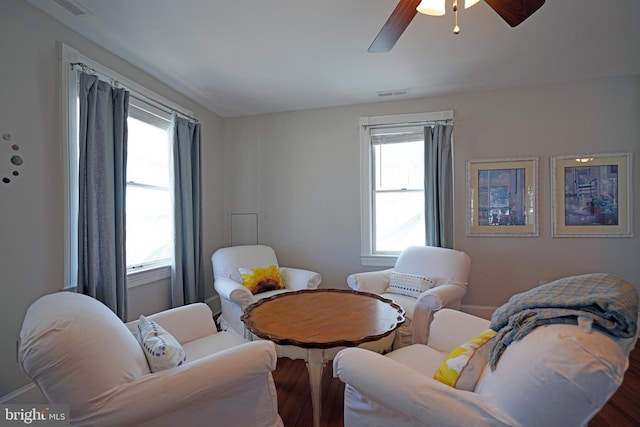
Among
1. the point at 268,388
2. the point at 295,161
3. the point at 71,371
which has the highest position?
the point at 295,161

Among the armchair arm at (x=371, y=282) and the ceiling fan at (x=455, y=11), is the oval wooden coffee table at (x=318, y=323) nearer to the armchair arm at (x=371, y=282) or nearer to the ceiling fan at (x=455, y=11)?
the armchair arm at (x=371, y=282)

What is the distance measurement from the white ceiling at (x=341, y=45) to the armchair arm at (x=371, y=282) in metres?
1.97

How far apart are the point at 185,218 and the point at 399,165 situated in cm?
Answer: 250

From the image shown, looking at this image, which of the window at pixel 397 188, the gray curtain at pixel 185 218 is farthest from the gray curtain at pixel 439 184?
the gray curtain at pixel 185 218

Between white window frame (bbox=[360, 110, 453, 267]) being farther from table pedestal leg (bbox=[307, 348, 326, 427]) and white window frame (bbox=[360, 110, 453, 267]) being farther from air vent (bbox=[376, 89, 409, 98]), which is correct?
table pedestal leg (bbox=[307, 348, 326, 427])

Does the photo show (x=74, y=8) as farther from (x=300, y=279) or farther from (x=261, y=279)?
(x=300, y=279)

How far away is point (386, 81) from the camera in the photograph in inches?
121

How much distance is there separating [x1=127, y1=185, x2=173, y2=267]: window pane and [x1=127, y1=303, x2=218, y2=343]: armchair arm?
102 centimetres

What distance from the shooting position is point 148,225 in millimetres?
2885

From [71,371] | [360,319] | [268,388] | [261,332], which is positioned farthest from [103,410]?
[360,319]

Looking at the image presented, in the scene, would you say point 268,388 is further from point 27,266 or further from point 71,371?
point 27,266

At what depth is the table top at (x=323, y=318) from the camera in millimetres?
1678

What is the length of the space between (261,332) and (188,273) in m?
1.73

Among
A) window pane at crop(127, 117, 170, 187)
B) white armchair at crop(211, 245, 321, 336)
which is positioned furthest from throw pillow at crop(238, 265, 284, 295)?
window pane at crop(127, 117, 170, 187)
